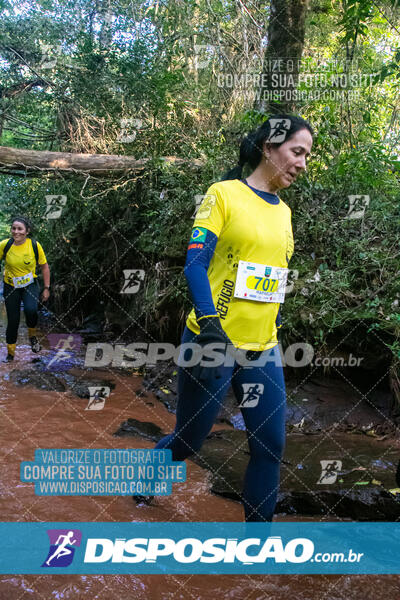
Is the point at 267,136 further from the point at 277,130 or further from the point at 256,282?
the point at 256,282

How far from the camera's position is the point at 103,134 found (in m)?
8.10

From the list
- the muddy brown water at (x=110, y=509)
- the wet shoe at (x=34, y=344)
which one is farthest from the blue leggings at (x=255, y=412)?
the wet shoe at (x=34, y=344)

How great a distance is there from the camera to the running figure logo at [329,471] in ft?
11.0

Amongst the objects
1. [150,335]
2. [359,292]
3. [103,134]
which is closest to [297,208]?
[359,292]

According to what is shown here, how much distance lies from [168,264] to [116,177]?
179 cm

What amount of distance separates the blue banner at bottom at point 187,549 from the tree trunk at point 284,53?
203 inches

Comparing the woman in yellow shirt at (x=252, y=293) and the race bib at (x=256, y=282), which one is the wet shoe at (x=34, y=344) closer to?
the woman in yellow shirt at (x=252, y=293)

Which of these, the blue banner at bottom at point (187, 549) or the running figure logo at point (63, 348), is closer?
the blue banner at bottom at point (187, 549)

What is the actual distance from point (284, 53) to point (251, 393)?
5520 mm

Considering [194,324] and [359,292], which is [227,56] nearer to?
[359,292]

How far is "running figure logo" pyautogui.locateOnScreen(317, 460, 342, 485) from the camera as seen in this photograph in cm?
337

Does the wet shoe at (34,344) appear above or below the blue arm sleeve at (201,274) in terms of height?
below

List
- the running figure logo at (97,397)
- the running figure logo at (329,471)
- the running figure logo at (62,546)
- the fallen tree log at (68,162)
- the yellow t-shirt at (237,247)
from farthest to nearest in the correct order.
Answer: the fallen tree log at (68,162) → the running figure logo at (97,397) → the running figure logo at (329,471) → the running figure logo at (62,546) → the yellow t-shirt at (237,247)

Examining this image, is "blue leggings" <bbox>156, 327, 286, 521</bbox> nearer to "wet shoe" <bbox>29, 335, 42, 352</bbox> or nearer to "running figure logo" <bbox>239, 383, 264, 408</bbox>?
"running figure logo" <bbox>239, 383, 264, 408</bbox>
